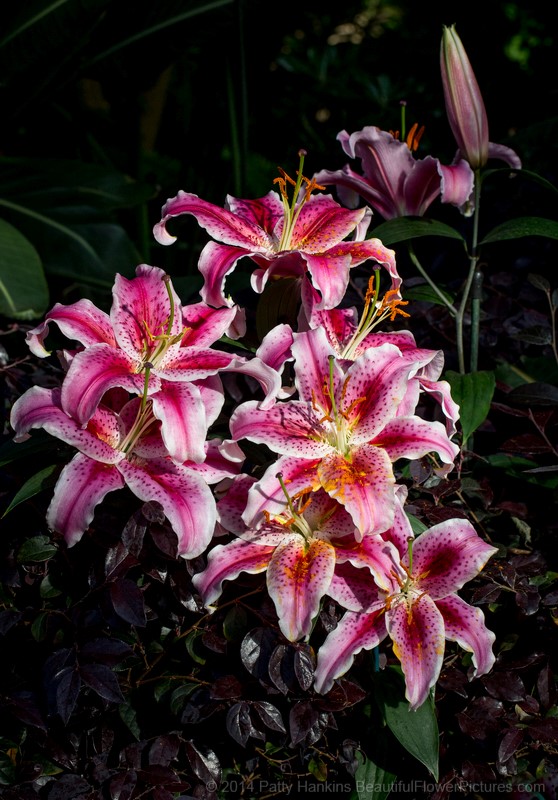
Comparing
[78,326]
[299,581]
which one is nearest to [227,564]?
[299,581]

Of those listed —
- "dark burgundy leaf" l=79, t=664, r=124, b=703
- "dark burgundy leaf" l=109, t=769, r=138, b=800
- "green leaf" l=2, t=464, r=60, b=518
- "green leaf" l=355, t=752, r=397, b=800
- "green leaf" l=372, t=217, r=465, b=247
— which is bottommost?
"green leaf" l=355, t=752, r=397, b=800

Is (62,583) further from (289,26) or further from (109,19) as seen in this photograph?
(289,26)

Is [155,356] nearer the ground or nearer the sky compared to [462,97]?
nearer the ground

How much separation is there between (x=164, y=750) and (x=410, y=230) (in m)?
0.64

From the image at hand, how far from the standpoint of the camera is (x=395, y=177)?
114 centimetres

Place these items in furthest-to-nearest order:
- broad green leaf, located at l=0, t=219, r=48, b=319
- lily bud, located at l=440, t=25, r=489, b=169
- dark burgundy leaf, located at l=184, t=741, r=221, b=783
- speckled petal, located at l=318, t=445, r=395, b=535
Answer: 1. broad green leaf, located at l=0, t=219, r=48, b=319
2. lily bud, located at l=440, t=25, r=489, b=169
3. dark burgundy leaf, located at l=184, t=741, r=221, b=783
4. speckled petal, located at l=318, t=445, r=395, b=535

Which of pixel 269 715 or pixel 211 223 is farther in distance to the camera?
pixel 211 223

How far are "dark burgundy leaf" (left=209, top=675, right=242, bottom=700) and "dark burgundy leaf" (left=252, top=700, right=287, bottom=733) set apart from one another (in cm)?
2

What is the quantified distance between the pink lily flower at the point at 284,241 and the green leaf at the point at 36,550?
30 cm

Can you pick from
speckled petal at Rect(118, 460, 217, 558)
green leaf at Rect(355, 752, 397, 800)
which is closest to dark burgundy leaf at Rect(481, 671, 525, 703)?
green leaf at Rect(355, 752, 397, 800)

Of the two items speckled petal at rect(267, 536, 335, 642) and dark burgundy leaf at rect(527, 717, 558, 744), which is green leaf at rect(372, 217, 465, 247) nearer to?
speckled petal at rect(267, 536, 335, 642)

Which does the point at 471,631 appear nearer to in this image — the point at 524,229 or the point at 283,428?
the point at 283,428

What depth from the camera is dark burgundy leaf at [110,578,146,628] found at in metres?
0.84

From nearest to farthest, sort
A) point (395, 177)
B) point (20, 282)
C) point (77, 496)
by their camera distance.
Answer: point (77, 496)
point (395, 177)
point (20, 282)
